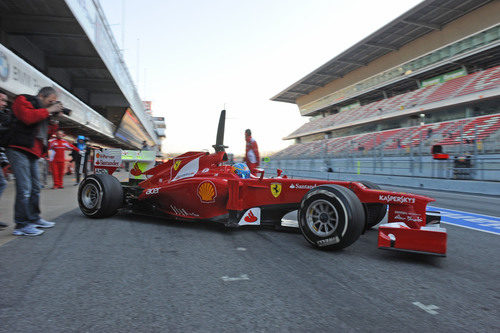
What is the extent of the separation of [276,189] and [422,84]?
31.4 m

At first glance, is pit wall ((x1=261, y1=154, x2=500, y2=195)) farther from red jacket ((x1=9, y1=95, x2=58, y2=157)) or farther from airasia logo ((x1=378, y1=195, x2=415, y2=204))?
red jacket ((x1=9, y1=95, x2=58, y2=157))

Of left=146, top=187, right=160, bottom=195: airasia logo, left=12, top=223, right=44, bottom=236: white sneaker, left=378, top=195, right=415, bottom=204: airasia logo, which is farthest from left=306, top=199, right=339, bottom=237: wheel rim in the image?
left=12, top=223, right=44, bottom=236: white sneaker

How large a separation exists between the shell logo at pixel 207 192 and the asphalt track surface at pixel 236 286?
0.67 meters

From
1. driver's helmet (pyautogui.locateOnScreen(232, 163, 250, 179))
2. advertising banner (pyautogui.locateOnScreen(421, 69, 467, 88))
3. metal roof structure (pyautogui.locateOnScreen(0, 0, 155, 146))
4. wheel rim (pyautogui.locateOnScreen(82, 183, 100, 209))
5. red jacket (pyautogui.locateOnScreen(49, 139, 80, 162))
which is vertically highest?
advertising banner (pyautogui.locateOnScreen(421, 69, 467, 88))

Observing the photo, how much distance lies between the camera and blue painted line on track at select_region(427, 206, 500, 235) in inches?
173

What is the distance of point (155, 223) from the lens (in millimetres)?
4289

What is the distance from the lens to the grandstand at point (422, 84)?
17.6 meters

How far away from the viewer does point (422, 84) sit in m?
29.8

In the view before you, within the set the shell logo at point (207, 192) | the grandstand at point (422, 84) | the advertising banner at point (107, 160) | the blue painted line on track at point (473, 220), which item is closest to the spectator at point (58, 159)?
the advertising banner at point (107, 160)

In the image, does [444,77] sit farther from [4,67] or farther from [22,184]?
[22,184]

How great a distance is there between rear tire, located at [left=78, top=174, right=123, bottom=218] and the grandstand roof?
91.1ft

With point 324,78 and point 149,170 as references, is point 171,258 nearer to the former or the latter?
point 149,170

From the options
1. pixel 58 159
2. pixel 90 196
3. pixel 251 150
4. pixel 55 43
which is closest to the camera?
pixel 90 196

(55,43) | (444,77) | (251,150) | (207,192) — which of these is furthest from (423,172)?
(444,77)
